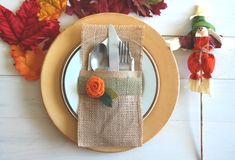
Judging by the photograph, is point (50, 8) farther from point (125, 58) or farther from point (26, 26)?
point (125, 58)

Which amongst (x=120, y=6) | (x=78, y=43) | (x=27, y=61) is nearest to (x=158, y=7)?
(x=120, y=6)

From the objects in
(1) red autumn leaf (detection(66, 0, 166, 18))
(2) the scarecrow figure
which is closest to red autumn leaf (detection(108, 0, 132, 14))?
(1) red autumn leaf (detection(66, 0, 166, 18))

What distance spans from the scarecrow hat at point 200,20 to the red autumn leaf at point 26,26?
0.28 m

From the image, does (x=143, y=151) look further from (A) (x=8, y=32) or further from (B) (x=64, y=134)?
(A) (x=8, y=32)

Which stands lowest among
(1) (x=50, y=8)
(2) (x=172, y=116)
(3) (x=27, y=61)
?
(2) (x=172, y=116)

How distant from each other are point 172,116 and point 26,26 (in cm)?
35

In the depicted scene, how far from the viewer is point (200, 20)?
2.01 ft

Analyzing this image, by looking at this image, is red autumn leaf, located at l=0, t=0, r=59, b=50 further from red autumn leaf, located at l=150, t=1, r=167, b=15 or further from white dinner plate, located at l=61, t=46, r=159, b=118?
red autumn leaf, located at l=150, t=1, r=167, b=15

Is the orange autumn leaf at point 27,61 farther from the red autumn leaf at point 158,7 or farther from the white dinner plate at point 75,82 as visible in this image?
the red autumn leaf at point 158,7

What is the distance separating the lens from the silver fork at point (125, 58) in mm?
583

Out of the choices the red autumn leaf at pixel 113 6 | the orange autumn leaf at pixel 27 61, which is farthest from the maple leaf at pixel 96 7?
the orange autumn leaf at pixel 27 61

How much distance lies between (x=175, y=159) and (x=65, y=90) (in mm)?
275

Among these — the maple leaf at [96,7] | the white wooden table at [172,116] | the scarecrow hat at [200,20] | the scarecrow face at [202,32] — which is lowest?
the white wooden table at [172,116]

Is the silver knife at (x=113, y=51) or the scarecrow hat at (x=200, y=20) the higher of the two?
the scarecrow hat at (x=200, y=20)
